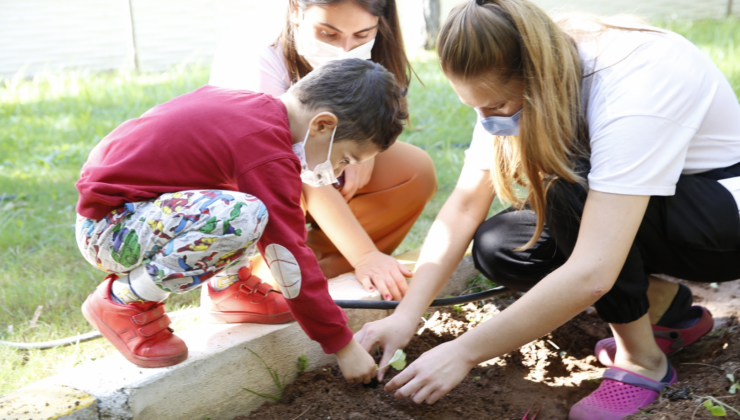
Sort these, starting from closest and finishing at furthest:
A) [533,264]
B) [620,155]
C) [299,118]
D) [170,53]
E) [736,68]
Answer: [620,155] < [299,118] < [533,264] < [736,68] < [170,53]

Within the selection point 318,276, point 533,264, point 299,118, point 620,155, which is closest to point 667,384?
point 533,264

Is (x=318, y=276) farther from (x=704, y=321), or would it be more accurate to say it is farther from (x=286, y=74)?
(x=704, y=321)

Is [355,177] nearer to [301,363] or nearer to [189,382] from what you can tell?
[301,363]

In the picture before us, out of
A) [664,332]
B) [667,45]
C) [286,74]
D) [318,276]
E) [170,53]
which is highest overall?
[667,45]

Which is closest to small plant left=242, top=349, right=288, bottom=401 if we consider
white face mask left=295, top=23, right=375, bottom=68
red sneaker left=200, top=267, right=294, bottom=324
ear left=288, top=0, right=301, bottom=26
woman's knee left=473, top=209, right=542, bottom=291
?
red sneaker left=200, top=267, right=294, bottom=324

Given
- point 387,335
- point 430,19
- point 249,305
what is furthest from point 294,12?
point 430,19

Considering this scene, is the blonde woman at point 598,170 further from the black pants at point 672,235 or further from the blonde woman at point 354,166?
the blonde woman at point 354,166

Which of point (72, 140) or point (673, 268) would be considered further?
point (72, 140)

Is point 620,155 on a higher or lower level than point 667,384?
higher

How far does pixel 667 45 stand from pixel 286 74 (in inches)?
50.2

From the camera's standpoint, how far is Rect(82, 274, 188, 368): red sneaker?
167cm

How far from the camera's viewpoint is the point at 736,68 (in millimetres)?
5133

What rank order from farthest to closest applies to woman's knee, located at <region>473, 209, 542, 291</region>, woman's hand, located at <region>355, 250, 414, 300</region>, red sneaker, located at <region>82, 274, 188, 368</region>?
1. woman's hand, located at <region>355, 250, 414, 300</region>
2. woman's knee, located at <region>473, 209, 542, 291</region>
3. red sneaker, located at <region>82, 274, 188, 368</region>

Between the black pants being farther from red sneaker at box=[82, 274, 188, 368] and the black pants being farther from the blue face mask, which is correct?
red sneaker at box=[82, 274, 188, 368]
